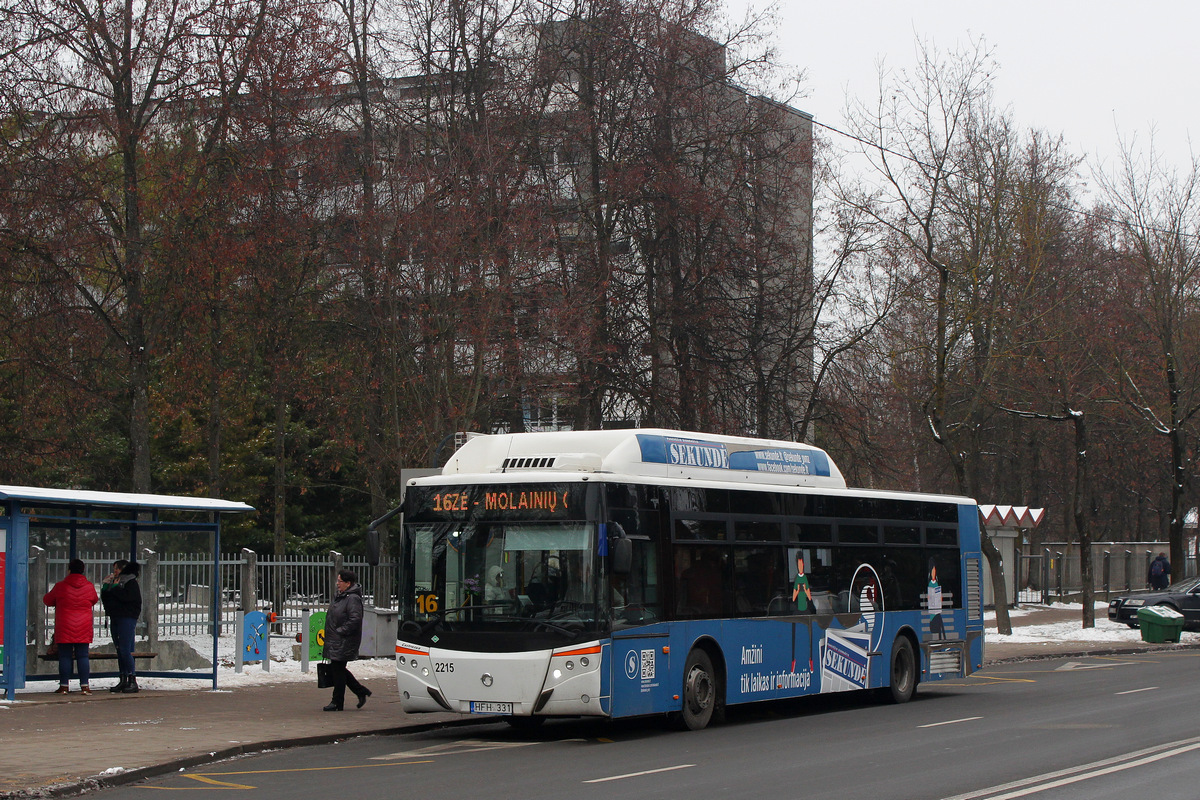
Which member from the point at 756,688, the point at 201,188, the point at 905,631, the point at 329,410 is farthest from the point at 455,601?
the point at 329,410

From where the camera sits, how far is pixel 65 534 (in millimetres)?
18328

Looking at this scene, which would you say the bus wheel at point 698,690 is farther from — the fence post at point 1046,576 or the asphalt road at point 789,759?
the fence post at point 1046,576

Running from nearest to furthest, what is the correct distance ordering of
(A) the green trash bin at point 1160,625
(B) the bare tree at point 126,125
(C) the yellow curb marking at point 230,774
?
1. (C) the yellow curb marking at point 230,774
2. (B) the bare tree at point 126,125
3. (A) the green trash bin at point 1160,625

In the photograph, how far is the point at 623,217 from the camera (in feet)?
95.3

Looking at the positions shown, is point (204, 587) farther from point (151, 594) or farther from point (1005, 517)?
point (1005, 517)

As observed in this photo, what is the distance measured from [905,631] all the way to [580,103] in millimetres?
14000

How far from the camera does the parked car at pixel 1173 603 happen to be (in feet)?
117

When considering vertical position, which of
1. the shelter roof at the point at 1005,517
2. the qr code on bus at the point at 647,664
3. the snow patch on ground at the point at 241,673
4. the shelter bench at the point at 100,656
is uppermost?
the shelter roof at the point at 1005,517

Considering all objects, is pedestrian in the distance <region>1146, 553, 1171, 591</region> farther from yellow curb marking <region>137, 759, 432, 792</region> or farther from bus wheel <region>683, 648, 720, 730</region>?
yellow curb marking <region>137, 759, 432, 792</region>

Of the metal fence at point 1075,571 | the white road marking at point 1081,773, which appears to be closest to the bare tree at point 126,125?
the white road marking at point 1081,773

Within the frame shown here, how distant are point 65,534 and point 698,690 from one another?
9.06 metres

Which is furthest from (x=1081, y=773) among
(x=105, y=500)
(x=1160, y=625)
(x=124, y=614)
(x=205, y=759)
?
(x=1160, y=625)

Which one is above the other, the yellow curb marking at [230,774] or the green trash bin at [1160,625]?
the yellow curb marking at [230,774]

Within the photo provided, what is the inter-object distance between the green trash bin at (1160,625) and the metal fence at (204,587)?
18.6 m
